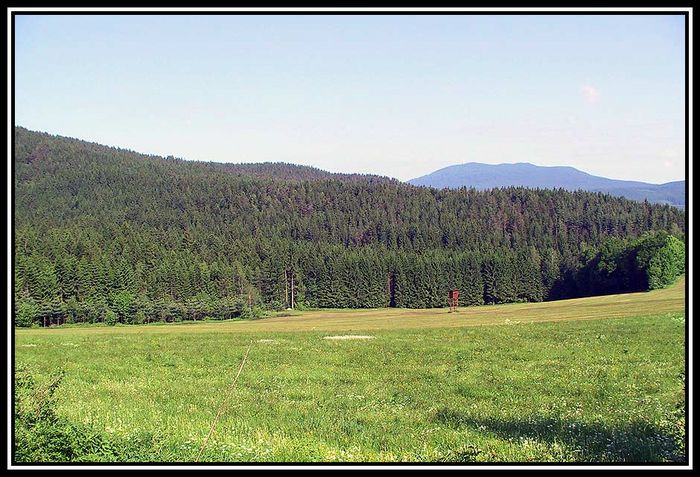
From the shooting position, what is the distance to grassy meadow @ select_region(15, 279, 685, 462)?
12.5 m

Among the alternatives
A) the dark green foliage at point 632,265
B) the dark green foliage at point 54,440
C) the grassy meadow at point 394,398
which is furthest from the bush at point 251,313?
the dark green foliage at point 54,440

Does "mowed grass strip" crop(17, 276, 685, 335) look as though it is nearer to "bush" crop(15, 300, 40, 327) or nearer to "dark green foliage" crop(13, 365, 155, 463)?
"bush" crop(15, 300, 40, 327)

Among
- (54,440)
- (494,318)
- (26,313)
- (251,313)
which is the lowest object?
(251,313)

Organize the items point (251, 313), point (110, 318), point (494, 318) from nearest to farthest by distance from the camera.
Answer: point (494, 318)
point (110, 318)
point (251, 313)

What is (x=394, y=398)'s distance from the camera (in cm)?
1973

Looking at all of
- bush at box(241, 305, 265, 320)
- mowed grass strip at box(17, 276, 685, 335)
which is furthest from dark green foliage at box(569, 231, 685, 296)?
bush at box(241, 305, 265, 320)

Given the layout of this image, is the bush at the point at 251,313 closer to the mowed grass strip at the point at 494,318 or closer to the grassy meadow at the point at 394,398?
the mowed grass strip at the point at 494,318

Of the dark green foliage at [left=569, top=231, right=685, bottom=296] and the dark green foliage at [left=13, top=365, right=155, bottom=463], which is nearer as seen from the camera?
the dark green foliage at [left=13, top=365, right=155, bottom=463]

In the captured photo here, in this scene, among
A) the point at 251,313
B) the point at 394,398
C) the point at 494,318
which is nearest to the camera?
the point at 394,398

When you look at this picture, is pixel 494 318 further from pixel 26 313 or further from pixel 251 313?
pixel 26 313

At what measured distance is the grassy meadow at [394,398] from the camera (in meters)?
12.5

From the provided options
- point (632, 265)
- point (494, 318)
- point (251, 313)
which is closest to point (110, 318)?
point (251, 313)

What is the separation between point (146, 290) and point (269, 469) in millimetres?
109588
